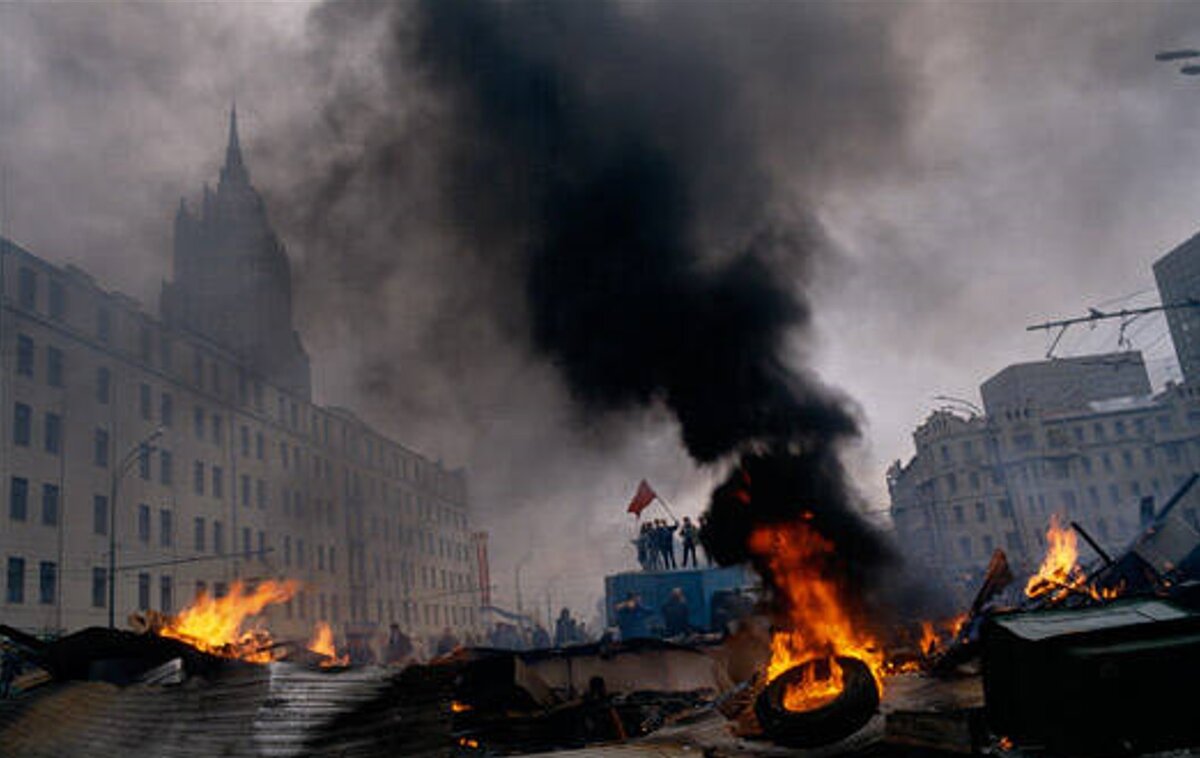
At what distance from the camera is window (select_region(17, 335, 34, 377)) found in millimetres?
37125

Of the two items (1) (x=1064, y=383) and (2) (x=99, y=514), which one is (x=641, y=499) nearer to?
(2) (x=99, y=514)

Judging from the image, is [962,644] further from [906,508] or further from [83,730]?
[906,508]

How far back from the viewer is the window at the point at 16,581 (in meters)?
34.4

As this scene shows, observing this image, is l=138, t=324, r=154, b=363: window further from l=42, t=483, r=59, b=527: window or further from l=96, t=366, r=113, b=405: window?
l=42, t=483, r=59, b=527: window

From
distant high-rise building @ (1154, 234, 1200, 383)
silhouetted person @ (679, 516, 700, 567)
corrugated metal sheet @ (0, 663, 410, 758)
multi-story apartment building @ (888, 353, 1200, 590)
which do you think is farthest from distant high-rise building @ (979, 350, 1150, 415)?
corrugated metal sheet @ (0, 663, 410, 758)

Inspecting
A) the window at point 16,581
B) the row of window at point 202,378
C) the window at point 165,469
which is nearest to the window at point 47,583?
the window at point 16,581

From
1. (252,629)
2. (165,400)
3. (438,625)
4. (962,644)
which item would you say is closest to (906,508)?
(438,625)

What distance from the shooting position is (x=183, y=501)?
47.0 m

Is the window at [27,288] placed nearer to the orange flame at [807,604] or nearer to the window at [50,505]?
the window at [50,505]

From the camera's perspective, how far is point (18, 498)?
118 feet

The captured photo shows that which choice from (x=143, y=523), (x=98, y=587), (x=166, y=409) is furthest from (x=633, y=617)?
(x=166, y=409)

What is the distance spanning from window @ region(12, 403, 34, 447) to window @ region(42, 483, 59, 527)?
2273 millimetres

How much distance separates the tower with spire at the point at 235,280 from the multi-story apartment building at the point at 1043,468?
207 ft

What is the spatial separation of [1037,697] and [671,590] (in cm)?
2004
